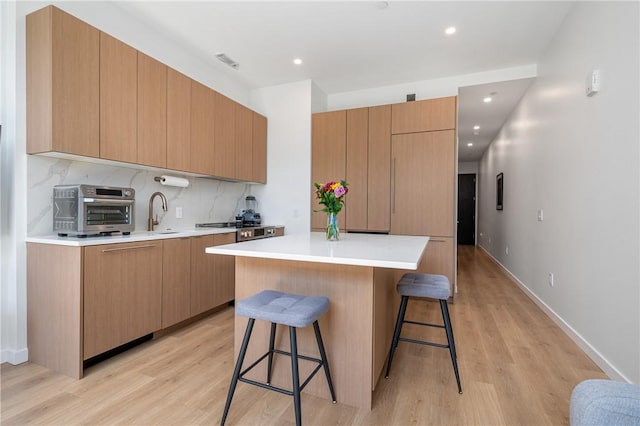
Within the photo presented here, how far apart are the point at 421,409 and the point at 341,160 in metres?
2.95

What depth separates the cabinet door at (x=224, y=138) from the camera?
129 inches

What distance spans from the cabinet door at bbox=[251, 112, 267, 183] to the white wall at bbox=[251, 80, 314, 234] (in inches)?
3.1

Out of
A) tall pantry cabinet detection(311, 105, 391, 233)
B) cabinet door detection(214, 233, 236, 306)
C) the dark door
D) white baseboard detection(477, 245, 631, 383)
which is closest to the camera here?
white baseboard detection(477, 245, 631, 383)

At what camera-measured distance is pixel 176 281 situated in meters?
2.57

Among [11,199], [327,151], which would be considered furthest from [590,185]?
[11,199]

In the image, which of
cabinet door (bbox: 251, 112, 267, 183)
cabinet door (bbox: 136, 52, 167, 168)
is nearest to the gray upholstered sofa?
cabinet door (bbox: 136, 52, 167, 168)

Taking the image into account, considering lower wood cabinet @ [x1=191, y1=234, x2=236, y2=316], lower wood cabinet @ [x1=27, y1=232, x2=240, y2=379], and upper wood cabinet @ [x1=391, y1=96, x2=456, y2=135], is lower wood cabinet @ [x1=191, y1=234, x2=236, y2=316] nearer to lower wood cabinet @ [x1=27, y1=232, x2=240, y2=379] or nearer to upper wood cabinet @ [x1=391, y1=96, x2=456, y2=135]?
lower wood cabinet @ [x1=27, y1=232, x2=240, y2=379]

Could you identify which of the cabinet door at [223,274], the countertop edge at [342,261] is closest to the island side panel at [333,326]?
the countertop edge at [342,261]

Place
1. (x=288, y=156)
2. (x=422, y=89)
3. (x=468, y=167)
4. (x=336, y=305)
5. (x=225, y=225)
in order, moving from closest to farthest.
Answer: (x=336, y=305) → (x=225, y=225) → (x=422, y=89) → (x=288, y=156) → (x=468, y=167)

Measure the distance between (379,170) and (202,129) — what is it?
210cm

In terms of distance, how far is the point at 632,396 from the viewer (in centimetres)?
78

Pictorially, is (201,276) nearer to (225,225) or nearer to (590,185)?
(225,225)

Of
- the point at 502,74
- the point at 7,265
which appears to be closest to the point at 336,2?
the point at 502,74

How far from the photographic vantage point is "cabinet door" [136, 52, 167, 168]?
8.10 feet
